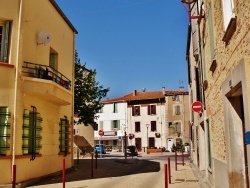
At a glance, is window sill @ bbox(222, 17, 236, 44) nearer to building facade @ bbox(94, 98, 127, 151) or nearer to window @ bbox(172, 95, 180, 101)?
window @ bbox(172, 95, 180, 101)

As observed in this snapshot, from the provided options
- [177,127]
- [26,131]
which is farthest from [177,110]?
[26,131]

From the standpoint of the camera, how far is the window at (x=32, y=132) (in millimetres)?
12977

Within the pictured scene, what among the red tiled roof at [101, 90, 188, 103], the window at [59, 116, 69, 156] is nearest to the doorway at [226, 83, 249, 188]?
the window at [59, 116, 69, 156]

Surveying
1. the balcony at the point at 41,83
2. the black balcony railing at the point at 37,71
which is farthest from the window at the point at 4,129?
the black balcony railing at the point at 37,71

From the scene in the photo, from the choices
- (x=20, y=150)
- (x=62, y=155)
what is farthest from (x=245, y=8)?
(x=62, y=155)

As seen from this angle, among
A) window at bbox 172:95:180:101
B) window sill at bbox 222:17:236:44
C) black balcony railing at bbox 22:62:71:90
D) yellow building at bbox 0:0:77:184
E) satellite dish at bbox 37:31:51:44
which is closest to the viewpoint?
window sill at bbox 222:17:236:44

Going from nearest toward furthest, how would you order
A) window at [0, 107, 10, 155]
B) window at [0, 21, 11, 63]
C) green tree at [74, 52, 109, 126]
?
window at [0, 107, 10, 155]
window at [0, 21, 11, 63]
green tree at [74, 52, 109, 126]

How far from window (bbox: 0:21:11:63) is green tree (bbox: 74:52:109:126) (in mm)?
13718

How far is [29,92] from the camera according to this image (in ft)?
42.7

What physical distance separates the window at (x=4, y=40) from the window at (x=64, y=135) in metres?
5.45

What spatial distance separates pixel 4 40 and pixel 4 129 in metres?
3.29

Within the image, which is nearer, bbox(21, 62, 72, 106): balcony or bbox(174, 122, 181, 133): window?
bbox(21, 62, 72, 106): balcony

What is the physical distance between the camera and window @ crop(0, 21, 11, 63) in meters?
12.6

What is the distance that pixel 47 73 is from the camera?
46.4ft
